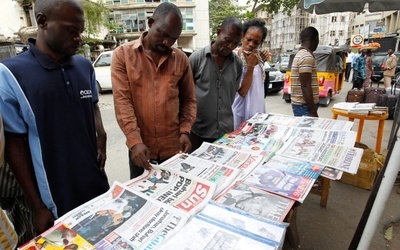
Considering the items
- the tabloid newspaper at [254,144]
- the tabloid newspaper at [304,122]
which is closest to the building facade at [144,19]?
the tabloid newspaper at [304,122]

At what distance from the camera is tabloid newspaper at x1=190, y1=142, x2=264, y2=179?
1260 millimetres

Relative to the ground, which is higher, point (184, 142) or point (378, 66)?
point (184, 142)

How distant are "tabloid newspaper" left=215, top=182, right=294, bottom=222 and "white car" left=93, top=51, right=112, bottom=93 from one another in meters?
7.90

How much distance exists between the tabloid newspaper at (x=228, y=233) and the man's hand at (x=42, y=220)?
1.93 ft

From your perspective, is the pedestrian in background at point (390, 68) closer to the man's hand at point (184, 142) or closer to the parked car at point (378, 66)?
the parked car at point (378, 66)

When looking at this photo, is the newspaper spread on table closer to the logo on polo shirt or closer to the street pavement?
the street pavement

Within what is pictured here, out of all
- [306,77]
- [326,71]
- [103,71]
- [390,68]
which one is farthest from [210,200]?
[390,68]

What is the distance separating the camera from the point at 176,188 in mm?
1033

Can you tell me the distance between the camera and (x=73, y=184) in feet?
3.82

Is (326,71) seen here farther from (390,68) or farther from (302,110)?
(302,110)

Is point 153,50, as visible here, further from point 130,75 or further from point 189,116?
point 189,116

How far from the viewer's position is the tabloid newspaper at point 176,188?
95cm

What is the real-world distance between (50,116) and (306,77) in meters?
2.05

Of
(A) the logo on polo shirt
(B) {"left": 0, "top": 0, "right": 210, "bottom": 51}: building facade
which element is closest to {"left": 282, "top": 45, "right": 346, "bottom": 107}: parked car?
(A) the logo on polo shirt
